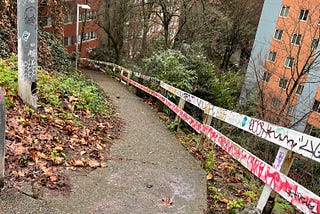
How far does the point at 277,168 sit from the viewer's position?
3049 millimetres

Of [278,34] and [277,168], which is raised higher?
[278,34]

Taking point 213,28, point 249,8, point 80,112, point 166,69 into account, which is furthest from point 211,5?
point 80,112

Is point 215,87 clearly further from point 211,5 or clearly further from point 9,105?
point 211,5

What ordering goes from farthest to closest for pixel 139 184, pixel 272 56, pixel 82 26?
1. pixel 82 26
2. pixel 272 56
3. pixel 139 184

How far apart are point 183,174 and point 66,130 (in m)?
2.24

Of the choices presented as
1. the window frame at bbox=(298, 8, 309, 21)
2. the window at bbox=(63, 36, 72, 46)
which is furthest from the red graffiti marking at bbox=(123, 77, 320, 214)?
the window at bbox=(63, 36, 72, 46)

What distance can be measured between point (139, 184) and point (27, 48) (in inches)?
116

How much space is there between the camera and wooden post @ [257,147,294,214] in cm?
296

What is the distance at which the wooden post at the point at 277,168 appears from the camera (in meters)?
2.96

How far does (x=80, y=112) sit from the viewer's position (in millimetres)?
6574

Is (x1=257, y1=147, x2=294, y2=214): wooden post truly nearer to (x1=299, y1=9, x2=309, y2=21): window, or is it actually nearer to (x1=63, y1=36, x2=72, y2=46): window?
(x1=299, y1=9, x2=309, y2=21): window

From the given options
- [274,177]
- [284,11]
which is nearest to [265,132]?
[274,177]

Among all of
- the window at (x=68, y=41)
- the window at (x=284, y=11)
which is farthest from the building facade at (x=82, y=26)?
the window at (x=284, y=11)

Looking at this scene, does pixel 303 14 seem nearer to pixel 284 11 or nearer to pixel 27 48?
pixel 284 11
